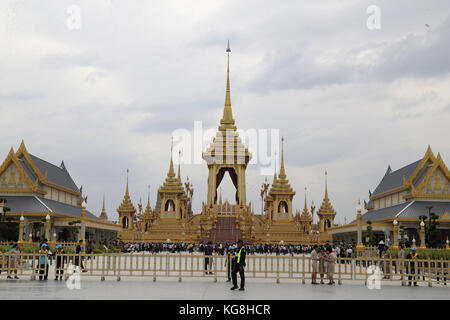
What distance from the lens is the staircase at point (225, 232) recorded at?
185 ft

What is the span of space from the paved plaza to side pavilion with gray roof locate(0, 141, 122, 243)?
2558 cm

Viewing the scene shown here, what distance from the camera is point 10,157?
48938 mm

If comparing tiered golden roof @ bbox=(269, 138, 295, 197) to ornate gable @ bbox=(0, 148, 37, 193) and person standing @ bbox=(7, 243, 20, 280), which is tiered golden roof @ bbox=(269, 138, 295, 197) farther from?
person standing @ bbox=(7, 243, 20, 280)

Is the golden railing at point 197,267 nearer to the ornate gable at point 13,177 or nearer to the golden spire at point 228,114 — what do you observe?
the ornate gable at point 13,177

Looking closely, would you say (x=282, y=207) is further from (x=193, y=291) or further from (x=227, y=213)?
(x=193, y=291)

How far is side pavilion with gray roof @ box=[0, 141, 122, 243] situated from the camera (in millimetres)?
44062

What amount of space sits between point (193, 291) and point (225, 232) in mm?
42704

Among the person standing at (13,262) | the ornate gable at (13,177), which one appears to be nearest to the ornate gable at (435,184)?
the ornate gable at (13,177)

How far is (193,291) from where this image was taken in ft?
50.4

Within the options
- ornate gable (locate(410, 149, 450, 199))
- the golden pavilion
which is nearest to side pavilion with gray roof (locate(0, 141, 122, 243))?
the golden pavilion

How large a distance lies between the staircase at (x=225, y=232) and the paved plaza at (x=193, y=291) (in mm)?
37713
